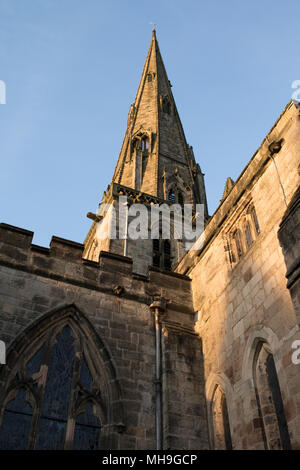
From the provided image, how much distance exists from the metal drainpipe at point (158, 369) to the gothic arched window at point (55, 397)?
0.85 m

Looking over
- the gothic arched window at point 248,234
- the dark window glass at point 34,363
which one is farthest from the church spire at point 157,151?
the dark window glass at point 34,363

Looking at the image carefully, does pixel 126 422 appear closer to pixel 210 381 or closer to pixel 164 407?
pixel 164 407

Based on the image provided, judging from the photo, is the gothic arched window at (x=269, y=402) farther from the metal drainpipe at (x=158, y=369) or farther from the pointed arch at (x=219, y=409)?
the metal drainpipe at (x=158, y=369)

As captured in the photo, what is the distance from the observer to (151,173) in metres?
25.1

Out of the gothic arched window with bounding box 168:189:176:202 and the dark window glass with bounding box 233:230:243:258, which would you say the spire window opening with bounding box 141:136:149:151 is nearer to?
the gothic arched window with bounding box 168:189:176:202

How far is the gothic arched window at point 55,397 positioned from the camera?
6.89m

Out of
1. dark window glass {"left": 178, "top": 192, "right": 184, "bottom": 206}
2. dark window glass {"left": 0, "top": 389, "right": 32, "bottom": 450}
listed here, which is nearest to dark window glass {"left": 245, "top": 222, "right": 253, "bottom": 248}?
dark window glass {"left": 0, "top": 389, "right": 32, "bottom": 450}

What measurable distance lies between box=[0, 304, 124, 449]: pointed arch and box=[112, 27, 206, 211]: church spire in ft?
51.7

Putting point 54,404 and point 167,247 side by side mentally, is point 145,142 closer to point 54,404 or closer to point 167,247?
point 167,247

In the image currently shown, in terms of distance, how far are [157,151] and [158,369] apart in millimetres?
19700

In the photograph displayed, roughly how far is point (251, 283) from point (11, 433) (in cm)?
409

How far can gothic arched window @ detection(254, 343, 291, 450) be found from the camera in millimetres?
6227

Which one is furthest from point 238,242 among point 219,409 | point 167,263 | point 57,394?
point 167,263
